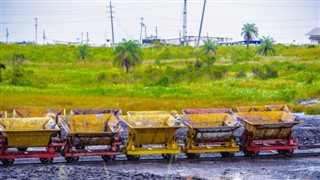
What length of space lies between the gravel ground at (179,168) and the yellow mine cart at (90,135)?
308mm

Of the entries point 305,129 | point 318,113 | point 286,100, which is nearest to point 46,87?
point 286,100

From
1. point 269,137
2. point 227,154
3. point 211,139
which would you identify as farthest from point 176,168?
point 269,137

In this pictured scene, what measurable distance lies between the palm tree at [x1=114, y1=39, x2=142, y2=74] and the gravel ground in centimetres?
5156

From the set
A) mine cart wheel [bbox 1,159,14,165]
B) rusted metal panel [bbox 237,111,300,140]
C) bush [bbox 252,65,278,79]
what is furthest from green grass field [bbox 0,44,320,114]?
mine cart wheel [bbox 1,159,14,165]

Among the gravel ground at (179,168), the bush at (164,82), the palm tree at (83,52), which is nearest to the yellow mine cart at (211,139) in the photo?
the gravel ground at (179,168)

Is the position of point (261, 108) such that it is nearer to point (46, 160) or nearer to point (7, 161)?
point (46, 160)

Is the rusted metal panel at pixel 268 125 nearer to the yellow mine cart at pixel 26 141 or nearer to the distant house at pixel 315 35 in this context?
the yellow mine cart at pixel 26 141

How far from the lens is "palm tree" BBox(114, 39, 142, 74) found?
6981 centimetres

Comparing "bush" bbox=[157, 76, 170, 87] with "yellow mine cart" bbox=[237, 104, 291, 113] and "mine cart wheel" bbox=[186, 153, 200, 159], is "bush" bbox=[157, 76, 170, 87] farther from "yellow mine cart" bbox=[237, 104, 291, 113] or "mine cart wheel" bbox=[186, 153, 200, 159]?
"mine cart wheel" bbox=[186, 153, 200, 159]

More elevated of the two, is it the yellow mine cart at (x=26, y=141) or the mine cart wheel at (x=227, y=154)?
the yellow mine cart at (x=26, y=141)

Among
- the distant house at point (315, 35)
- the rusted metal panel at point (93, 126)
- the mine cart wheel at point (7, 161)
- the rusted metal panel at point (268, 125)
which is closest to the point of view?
the mine cart wheel at point (7, 161)

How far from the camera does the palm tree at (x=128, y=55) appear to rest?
69.8 m

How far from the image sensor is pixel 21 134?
647 inches

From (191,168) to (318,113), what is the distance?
16.9m
